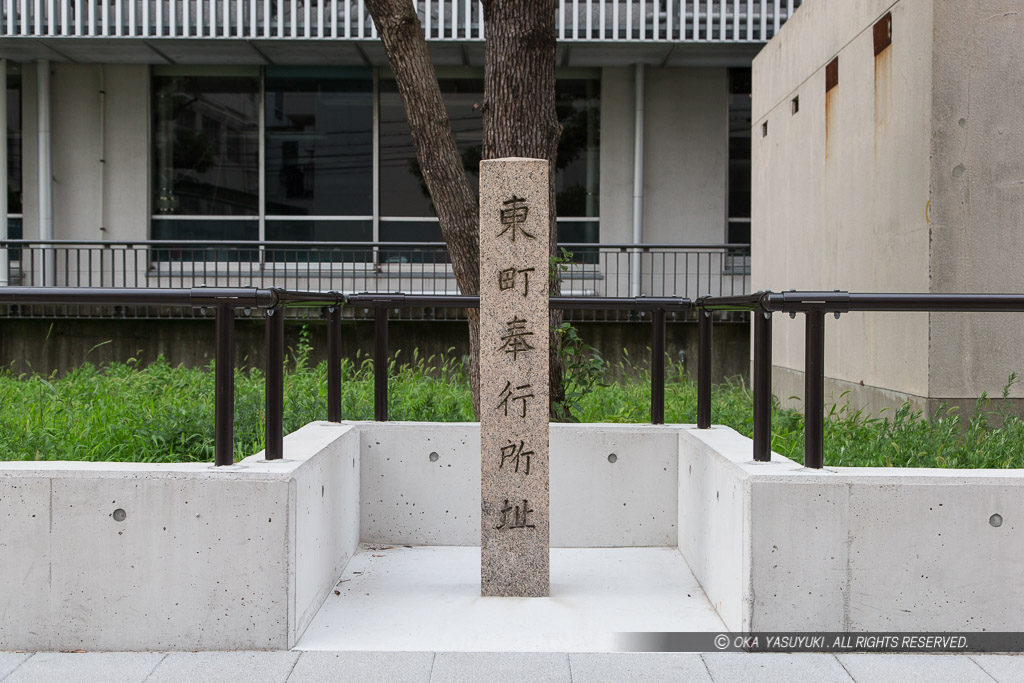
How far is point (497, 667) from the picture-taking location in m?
3.25

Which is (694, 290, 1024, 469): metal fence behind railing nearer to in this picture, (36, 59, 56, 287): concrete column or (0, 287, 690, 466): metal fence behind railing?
(0, 287, 690, 466): metal fence behind railing

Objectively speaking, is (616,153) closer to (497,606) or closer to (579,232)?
(579,232)

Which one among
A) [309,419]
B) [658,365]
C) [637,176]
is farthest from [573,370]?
[637,176]

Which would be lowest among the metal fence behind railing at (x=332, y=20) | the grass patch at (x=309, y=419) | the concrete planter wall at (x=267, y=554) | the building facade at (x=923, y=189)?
the concrete planter wall at (x=267, y=554)

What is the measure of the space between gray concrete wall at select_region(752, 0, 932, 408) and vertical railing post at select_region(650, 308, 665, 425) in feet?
6.15

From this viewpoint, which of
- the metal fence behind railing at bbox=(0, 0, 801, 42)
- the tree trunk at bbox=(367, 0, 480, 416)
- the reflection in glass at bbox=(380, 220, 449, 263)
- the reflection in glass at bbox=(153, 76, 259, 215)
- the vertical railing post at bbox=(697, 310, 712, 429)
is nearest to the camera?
the vertical railing post at bbox=(697, 310, 712, 429)

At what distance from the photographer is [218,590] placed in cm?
343

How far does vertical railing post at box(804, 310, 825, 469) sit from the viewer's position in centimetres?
351

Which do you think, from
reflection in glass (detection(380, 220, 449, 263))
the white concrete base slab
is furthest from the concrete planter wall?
reflection in glass (detection(380, 220, 449, 263))

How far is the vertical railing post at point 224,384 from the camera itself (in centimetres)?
350

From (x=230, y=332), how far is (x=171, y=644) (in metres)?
1.20

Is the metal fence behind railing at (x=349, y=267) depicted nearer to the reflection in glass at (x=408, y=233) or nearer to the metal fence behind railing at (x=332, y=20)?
the reflection in glass at (x=408, y=233)

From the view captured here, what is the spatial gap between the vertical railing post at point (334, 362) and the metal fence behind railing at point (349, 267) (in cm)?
851

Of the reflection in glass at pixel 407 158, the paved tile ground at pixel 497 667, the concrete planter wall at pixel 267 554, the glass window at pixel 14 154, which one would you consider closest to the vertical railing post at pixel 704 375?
the concrete planter wall at pixel 267 554
